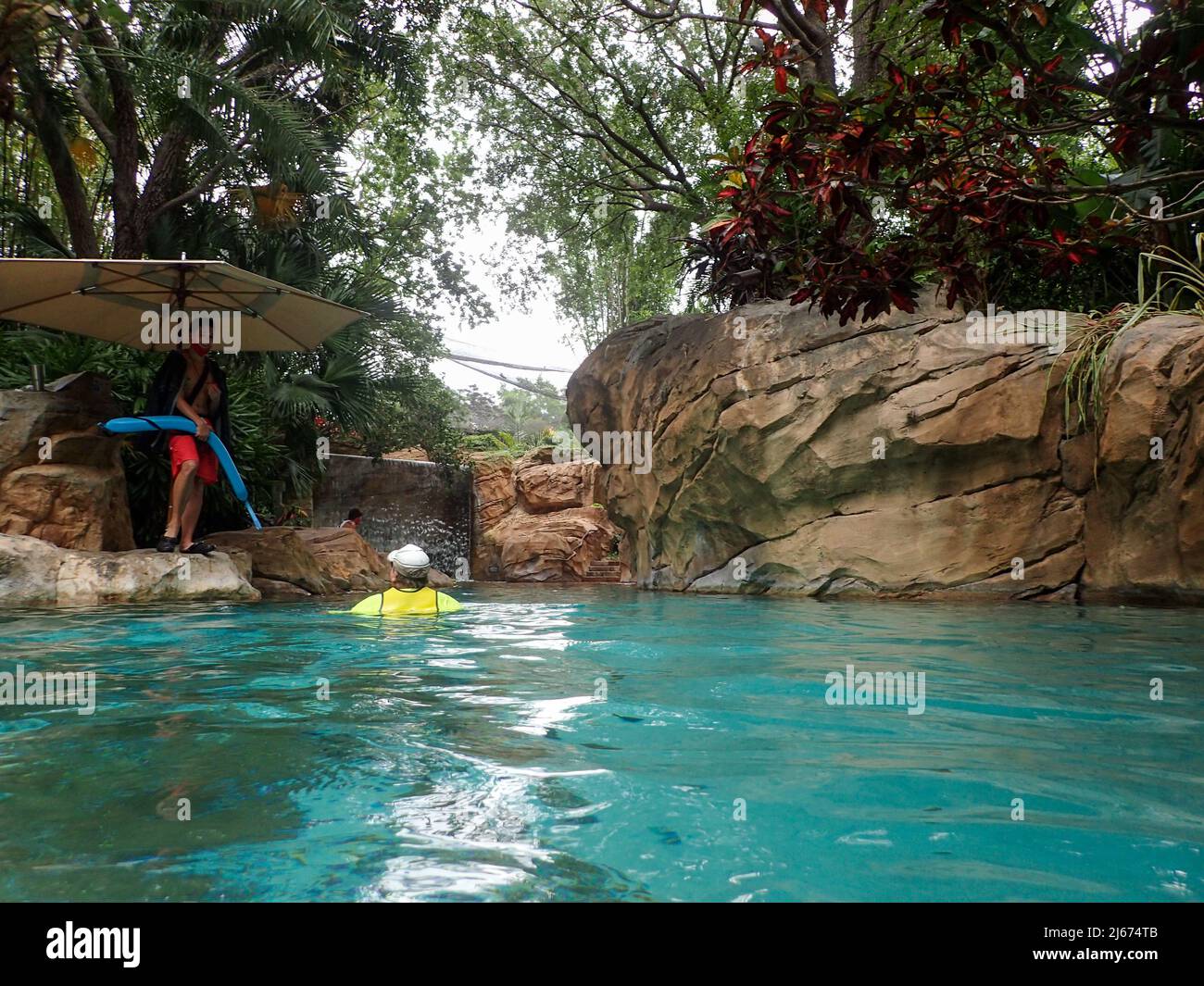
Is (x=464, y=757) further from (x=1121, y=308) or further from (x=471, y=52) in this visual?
(x=471, y=52)

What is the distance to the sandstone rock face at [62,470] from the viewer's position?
906 centimetres

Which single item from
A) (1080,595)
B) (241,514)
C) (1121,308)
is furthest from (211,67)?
(1080,595)

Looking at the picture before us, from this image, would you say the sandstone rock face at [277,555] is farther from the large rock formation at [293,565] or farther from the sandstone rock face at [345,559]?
the sandstone rock face at [345,559]

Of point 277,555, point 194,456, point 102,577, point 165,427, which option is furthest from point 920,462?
point 102,577

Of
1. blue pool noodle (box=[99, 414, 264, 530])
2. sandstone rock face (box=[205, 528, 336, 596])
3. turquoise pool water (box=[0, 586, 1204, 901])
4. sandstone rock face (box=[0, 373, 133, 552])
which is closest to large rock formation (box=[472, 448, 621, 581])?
sandstone rock face (box=[205, 528, 336, 596])

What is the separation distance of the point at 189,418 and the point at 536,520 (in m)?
11.1

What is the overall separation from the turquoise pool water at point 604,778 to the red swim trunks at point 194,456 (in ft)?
13.2

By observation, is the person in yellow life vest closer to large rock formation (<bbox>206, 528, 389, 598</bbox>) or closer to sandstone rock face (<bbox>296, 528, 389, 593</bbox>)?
large rock formation (<bbox>206, 528, 389, 598</bbox>)

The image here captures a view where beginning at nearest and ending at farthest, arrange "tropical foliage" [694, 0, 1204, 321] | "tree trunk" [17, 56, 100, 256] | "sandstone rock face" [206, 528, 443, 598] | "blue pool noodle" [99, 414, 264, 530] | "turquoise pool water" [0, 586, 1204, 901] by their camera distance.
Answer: "turquoise pool water" [0, 586, 1204, 901] → "tropical foliage" [694, 0, 1204, 321] → "blue pool noodle" [99, 414, 264, 530] → "sandstone rock face" [206, 528, 443, 598] → "tree trunk" [17, 56, 100, 256]

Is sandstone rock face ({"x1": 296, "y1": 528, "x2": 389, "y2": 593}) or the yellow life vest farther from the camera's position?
sandstone rock face ({"x1": 296, "y1": 528, "x2": 389, "y2": 593})

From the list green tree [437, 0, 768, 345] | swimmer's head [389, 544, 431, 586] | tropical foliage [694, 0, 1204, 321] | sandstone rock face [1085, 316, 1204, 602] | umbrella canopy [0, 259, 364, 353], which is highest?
green tree [437, 0, 768, 345]

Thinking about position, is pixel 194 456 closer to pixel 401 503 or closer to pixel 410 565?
pixel 410 565

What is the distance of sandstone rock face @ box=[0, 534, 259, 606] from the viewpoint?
810 centimetres

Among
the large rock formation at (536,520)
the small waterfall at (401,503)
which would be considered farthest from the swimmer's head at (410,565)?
the small waterfall at (401,503)
